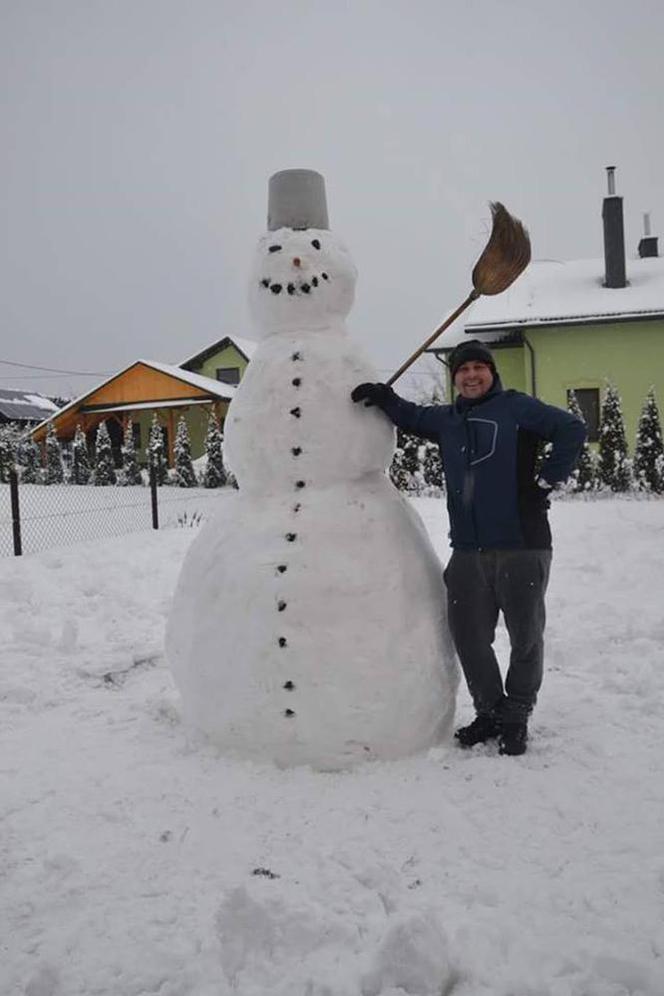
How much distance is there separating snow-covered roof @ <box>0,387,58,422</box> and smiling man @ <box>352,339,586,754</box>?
33.7 meters

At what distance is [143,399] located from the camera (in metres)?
25.0

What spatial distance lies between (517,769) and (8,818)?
2067mm

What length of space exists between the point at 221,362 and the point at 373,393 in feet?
82.2

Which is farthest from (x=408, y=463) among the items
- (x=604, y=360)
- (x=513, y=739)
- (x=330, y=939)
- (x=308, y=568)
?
(x=330, y=939)

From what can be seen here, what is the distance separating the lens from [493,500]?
327 centimetres

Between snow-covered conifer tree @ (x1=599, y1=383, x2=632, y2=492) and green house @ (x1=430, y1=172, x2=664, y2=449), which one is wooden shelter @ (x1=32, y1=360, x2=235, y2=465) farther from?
snow-covered conifer tree @ (x1=599, y1=383, x2=632, y2=492)

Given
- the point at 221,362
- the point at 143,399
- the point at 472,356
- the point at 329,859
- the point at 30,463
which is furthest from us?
the point at 221,362

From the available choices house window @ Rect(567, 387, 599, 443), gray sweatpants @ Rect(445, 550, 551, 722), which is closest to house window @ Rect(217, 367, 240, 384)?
house window @ Rect(567, 387, 599, 443)

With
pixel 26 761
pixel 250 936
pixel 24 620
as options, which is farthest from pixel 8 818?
pixel 24 620

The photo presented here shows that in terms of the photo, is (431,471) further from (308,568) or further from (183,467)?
(308,568)

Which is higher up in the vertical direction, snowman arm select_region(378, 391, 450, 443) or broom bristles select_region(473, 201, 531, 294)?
broom bristles select_region(473, 201, 531, 294)

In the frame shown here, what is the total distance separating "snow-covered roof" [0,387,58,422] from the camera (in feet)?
113

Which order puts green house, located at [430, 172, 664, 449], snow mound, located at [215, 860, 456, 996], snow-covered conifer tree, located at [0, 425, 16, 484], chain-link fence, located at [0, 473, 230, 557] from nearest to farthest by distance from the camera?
snow mound, located at [215, 860, 456, 996] < chain-link fence, located at [0, 473, 230, 557] < green house, located at [430, 172, 664, 449] < snow-covered conifer tree, located at [0, 425, 16, 484]

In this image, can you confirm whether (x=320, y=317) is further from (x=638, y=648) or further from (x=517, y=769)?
(x=638, y=648)
